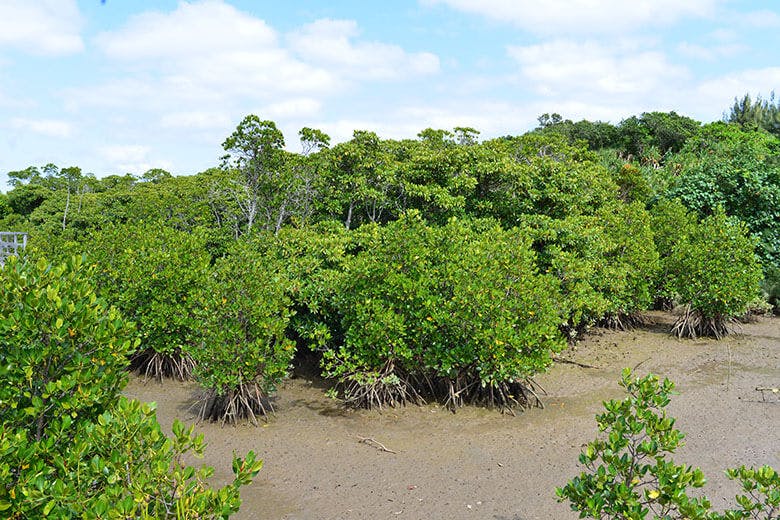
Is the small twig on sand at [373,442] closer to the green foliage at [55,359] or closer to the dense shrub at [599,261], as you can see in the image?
the green foliage at [55,359]

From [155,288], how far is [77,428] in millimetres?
5949

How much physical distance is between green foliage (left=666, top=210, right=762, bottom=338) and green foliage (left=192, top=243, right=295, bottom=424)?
822 cm

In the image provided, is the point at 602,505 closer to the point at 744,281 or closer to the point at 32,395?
the point at 32,395

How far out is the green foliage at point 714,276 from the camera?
10.7 meters

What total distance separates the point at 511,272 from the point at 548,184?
3.99m

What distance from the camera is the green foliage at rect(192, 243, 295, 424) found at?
6.62 metres

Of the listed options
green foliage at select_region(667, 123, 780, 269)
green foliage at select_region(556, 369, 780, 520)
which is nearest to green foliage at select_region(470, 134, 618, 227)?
green foliage at select_region(667, 123, 780, 269)

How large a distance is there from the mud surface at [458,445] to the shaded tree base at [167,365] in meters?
0.20

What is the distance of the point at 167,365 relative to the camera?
898 centimetres

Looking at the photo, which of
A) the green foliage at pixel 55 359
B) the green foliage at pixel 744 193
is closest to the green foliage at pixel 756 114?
the green foliage at pixel 744 193

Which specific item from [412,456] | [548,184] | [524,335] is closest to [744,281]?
[548,184]

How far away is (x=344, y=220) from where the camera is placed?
11.4 meters

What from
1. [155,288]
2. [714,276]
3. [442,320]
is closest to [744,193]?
[714,276]

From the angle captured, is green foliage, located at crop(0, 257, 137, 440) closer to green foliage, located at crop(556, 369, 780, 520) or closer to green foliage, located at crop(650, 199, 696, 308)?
green foliage, located at crop(556, 369, 780, 520)
